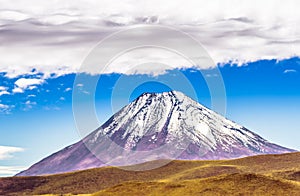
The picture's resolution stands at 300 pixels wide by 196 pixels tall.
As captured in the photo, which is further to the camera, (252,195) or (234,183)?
(234,183)

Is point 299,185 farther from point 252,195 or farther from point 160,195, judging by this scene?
point 160,195

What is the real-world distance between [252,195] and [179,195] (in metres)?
25.2

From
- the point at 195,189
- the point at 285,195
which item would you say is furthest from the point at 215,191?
the point at 285,195

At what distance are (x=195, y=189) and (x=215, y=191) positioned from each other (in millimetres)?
8588

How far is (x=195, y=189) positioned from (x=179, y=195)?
7.16m

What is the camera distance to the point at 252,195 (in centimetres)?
18438

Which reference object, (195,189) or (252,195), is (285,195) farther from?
(195,189)

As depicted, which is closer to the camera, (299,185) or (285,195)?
(285,195)

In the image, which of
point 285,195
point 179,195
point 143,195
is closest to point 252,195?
point 285,195

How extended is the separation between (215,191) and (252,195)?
13311 millimetres

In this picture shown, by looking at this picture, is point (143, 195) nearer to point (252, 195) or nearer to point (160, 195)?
point (160, 195)

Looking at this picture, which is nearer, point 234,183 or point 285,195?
point 285,195

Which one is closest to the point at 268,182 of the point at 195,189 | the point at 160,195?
the point at 195,189

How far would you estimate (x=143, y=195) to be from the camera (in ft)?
655
